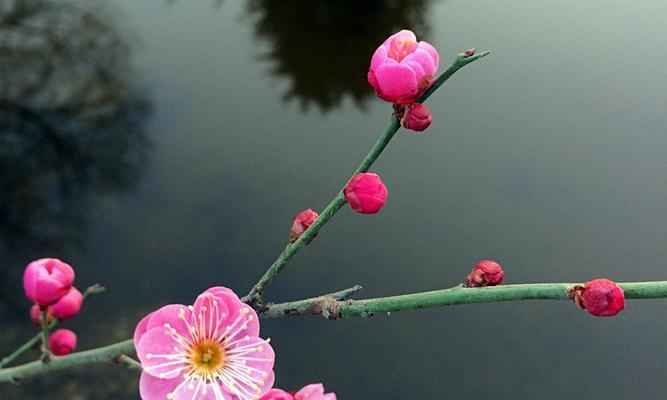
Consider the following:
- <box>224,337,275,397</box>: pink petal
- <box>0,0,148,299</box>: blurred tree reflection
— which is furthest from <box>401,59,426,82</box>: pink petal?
<box>0,0,148,299</box>: blurred tree reflection

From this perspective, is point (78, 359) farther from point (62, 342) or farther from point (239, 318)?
point (62, 342)

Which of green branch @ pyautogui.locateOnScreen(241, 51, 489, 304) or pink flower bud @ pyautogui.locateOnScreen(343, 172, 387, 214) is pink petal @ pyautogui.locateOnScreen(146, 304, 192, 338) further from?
pink flower bud @ pyautogui.locateOnScreen(343, 172, 387, 214)

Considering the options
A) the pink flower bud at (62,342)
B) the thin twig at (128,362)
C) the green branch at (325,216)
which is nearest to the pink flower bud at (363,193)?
the green branch at (325,216)

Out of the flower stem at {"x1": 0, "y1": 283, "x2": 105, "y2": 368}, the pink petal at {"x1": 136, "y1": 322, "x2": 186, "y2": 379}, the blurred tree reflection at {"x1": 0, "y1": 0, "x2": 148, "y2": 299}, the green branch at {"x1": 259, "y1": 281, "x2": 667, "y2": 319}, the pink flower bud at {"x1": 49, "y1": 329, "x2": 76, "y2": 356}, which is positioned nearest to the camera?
the green branch at {"x1": 259, "y1": 281, "x2": 667, "y2": 319}

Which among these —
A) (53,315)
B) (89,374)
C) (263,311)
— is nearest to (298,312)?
(263,311)

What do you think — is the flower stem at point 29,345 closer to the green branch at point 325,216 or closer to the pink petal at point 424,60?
the green branch at point 325,216
